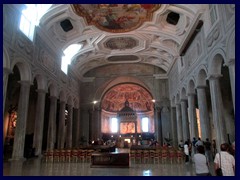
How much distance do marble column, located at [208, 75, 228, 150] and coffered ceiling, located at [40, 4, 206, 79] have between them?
4009 millimetres

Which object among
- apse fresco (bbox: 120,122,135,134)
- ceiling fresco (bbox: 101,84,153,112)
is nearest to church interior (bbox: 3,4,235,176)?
apse fresco (bbox: 120,122,135,134)

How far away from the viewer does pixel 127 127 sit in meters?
31.1

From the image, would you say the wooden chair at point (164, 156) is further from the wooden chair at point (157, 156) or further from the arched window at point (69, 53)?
the arched window at point (69, 53)

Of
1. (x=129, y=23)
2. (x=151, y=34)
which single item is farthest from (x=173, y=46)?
(x=129, y=23)

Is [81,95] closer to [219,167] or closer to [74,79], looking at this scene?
[74,79]

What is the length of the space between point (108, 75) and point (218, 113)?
16178 millimetres

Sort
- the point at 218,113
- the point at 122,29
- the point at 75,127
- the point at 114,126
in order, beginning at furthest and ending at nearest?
the point at 114,126, the point at 75,127, the point at 122,29, the point at 218,113

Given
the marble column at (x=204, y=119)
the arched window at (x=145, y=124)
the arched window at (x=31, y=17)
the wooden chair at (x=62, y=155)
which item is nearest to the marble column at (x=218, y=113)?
the marble column at (x=204, y=119)

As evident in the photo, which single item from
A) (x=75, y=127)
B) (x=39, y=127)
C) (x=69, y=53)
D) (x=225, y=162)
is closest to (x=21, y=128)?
(x=39, y=127)

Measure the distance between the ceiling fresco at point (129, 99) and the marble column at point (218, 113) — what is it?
801 inches

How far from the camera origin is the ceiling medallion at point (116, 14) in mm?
12859

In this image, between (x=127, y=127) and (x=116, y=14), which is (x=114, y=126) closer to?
(x=127, y=127)

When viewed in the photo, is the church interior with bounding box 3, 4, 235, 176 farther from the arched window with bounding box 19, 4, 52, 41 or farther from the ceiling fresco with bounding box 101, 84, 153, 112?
the ceiling fresco with bounding box 101, 84, 153, 112

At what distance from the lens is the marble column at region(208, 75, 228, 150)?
10.0 meters
